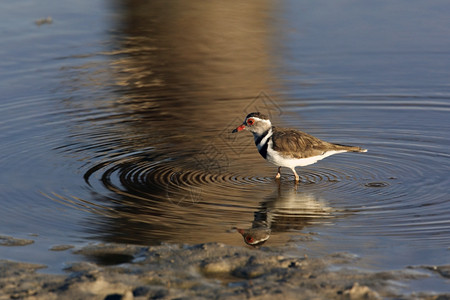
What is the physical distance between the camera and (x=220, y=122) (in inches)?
576

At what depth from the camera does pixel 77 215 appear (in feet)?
33.7

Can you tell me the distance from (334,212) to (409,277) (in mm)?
2387

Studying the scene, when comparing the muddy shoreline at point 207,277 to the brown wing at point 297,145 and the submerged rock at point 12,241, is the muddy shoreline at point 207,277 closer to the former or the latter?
the submerged rock at point 12,241

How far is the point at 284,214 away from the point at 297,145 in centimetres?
183

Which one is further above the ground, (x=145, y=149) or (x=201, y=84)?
(x=201, y=84)

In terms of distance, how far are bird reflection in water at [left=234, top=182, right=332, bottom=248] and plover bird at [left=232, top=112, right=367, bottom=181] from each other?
52cm

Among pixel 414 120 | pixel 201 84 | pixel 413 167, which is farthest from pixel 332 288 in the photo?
Answer: pixel 201 84

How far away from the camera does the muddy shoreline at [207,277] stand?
24.7 feet

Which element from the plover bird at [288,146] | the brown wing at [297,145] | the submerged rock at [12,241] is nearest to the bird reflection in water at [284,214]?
the plover bird at [288,146]

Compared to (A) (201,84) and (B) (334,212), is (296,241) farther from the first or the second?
(A) (201,84)

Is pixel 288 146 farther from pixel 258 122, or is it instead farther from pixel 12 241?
pixel 12 241

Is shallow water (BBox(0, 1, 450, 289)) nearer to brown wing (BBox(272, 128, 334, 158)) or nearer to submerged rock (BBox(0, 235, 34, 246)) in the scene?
submerged rock (BBox(0, 235, 34, 246))

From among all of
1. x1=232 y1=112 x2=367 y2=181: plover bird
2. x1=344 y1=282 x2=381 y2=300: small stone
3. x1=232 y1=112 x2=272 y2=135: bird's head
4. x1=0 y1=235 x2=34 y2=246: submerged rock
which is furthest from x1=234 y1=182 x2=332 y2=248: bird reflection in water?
x1=0 y1=235 x2=34 y2=246: submerged rock

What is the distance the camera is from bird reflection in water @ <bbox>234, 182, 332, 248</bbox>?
9.65 metres
